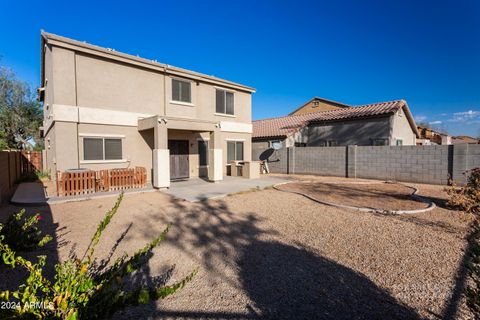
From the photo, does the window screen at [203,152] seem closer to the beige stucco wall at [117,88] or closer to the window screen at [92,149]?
the beige stucco wall at [117,88]

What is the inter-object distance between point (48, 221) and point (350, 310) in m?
7.55

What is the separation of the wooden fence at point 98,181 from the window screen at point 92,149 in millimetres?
1406

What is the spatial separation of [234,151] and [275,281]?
541 inches

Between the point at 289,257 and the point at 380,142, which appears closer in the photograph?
the point at 289,257

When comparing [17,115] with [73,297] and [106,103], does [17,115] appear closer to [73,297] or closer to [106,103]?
[106,103]

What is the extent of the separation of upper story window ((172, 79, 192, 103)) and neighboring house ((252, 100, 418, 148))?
9.29 meters

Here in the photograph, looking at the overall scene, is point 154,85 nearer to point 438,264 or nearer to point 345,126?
point 438,264

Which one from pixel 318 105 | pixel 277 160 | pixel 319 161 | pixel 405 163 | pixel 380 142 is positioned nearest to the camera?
pixel 405 163

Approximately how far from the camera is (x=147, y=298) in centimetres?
206

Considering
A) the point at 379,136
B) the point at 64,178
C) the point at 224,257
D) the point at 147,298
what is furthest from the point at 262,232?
the point at 379,136

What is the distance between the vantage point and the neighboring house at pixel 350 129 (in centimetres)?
1820

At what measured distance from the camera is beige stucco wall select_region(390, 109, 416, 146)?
60.4 ft

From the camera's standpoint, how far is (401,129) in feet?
65.1

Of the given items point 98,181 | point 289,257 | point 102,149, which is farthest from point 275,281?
point 102,149
